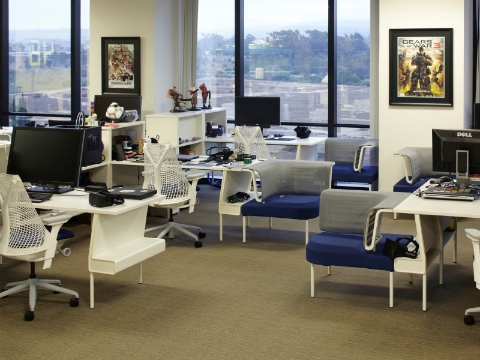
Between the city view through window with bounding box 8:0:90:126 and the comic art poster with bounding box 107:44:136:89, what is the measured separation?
143 cm

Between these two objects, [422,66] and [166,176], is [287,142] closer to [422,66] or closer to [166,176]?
[422,66]

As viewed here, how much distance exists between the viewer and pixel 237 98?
10953 mm

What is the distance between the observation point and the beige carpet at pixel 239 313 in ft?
16.9

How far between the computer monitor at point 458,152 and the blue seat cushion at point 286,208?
153cm

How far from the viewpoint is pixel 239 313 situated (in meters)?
5.88

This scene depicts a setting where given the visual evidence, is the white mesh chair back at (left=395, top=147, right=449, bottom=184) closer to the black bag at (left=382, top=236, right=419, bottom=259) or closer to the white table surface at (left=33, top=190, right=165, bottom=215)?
the black bag at (left=382, top=236, right=419, bottom=259)

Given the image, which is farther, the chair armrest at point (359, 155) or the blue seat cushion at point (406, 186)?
the chair armrest at point (359, 155)

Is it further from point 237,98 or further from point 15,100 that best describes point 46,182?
point 15,100

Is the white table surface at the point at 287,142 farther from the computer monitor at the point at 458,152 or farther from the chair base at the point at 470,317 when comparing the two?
the chair base at the point at 470,317

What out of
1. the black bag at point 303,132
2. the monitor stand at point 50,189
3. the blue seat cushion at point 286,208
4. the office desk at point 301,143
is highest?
the black bag at point 303,132

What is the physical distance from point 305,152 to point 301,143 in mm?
305

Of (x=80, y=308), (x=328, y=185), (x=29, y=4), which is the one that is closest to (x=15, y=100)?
(x=29, y=4)

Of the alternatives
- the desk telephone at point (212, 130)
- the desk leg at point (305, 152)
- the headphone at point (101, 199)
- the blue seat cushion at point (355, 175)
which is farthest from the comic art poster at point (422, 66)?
the headphone at point (101, 199)

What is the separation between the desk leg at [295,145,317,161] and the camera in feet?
33.8
